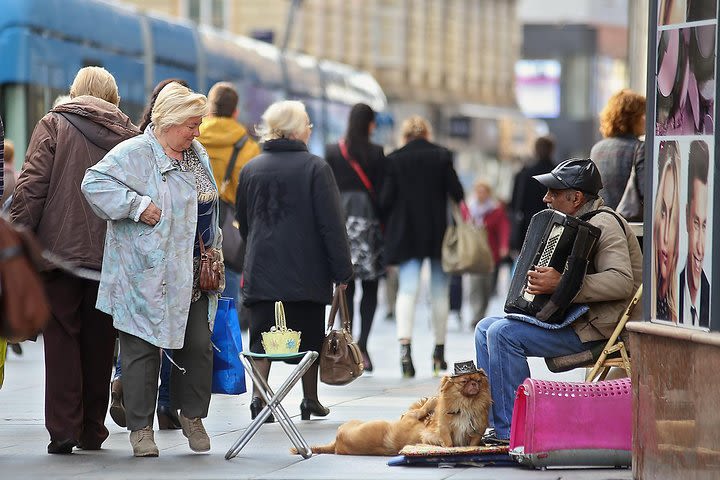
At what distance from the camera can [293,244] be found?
1012cm

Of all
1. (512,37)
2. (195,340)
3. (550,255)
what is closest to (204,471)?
(195,340)

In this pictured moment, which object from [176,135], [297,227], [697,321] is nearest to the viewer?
[697,321]

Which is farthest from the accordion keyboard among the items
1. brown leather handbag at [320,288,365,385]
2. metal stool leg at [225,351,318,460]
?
brown leather handbag at [320,288,365,385]

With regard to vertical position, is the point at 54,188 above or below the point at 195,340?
above

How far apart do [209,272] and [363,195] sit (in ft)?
17.5

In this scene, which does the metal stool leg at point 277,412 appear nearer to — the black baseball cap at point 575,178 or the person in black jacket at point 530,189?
the black baseball cap at point 575,178

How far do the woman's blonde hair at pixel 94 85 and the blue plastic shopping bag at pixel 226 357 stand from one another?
1.21 metres

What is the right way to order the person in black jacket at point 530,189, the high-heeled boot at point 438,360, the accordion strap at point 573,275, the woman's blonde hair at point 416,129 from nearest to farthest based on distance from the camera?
the accordion strap at point 573,275, the high-heeled boot at point 438,360, the woman's blonde hair at point 416,129, the person in black jacket at point 530,189

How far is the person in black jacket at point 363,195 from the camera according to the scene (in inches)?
533

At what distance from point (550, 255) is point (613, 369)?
1086 millimetres

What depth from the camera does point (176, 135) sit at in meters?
8.55

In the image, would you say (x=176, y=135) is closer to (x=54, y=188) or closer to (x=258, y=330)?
(x=54, y=188)

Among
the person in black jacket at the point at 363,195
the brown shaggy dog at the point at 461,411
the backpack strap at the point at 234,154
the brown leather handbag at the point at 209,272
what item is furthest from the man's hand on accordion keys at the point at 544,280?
the person in black jacket at the point at 363,195

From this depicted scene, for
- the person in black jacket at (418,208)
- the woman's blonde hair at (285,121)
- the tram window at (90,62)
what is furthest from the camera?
the tram window at (90,62)
